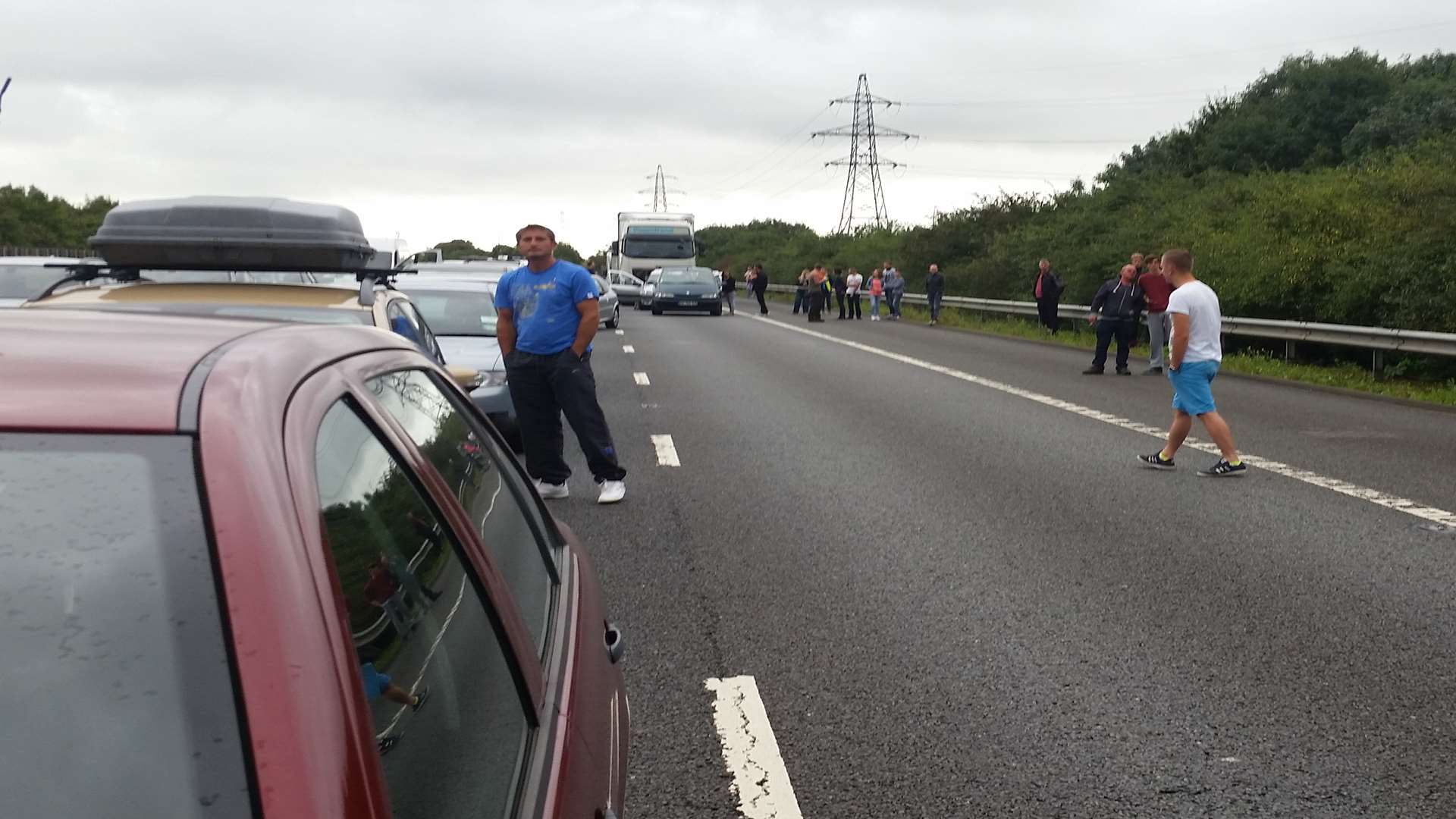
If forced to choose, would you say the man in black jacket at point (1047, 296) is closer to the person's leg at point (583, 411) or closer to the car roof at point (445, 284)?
the car roof at point (445, 284)

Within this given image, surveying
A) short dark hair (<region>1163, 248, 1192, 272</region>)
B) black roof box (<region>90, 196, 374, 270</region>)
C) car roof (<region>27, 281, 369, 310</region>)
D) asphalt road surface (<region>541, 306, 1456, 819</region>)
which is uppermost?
black roof box (<region>90, 196, 374, 270</region>)

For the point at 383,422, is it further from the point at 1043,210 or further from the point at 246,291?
the point at 1043,210

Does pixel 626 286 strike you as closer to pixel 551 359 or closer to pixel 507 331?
pixel 507 331

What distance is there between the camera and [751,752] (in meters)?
4.69

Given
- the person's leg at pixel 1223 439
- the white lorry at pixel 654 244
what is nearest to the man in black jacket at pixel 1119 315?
the person's leg at pixel 1223 439

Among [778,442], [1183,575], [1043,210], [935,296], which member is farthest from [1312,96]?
[1183,575]

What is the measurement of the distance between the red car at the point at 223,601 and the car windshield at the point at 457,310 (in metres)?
11.5

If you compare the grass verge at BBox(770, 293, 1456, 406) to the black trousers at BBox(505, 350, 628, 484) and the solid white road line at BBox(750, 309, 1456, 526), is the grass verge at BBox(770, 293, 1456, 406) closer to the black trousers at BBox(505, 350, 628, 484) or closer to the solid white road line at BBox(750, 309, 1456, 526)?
the solid white road line at BBox(750, 309, 1456, 526)

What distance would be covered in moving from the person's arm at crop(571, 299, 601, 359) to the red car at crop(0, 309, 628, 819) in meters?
7.31

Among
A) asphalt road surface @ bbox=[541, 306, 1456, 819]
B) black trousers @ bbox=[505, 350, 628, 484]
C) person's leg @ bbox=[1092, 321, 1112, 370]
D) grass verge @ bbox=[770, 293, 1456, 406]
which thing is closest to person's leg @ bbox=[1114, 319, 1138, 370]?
person's leg @ bbox=[1092, 321, 1112, 370]

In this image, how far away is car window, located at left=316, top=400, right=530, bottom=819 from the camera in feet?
5.63

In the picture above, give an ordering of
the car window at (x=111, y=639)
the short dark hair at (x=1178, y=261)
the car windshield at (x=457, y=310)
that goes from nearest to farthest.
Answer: the car window at (x=111, y=639) → the short dark hair at (x=1178, y=261) → the car windshield at (x=457, y=310)

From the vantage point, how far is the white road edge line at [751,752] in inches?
166

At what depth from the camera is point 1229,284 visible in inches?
1059
